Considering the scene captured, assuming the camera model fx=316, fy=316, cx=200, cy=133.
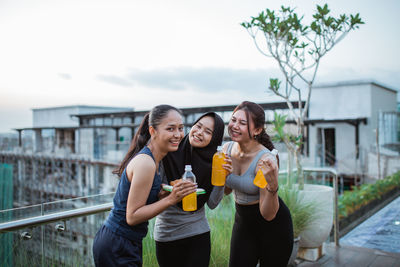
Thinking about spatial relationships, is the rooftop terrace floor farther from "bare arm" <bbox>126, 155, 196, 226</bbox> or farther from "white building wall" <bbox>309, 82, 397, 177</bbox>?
"white building wall" <bbox>309, 82, 397, 177</bbox>

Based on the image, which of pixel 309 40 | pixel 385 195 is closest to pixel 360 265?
pixel 309 40

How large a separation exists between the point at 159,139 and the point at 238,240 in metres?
0.99

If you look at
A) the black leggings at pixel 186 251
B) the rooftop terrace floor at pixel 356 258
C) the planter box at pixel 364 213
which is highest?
the black leggings at pixel 186 251

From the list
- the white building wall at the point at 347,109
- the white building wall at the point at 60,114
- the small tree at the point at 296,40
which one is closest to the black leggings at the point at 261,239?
the small tree at the point at 296,40

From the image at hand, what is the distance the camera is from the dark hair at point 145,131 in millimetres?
1718

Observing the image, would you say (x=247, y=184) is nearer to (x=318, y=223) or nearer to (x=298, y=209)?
(x=298, y=209)

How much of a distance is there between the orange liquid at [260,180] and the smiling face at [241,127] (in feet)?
0.94

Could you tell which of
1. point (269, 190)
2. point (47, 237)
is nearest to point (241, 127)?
point (269, 190)

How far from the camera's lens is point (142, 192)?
1.50 meters

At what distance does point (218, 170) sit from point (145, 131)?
0.52 meters

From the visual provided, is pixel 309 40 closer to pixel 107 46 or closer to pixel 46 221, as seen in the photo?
pixel 46 221

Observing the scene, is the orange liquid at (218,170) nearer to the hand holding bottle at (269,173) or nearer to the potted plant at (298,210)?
the hand holding bottle at (269,173)

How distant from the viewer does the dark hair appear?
5.64 ft

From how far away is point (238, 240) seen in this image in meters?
2.19
